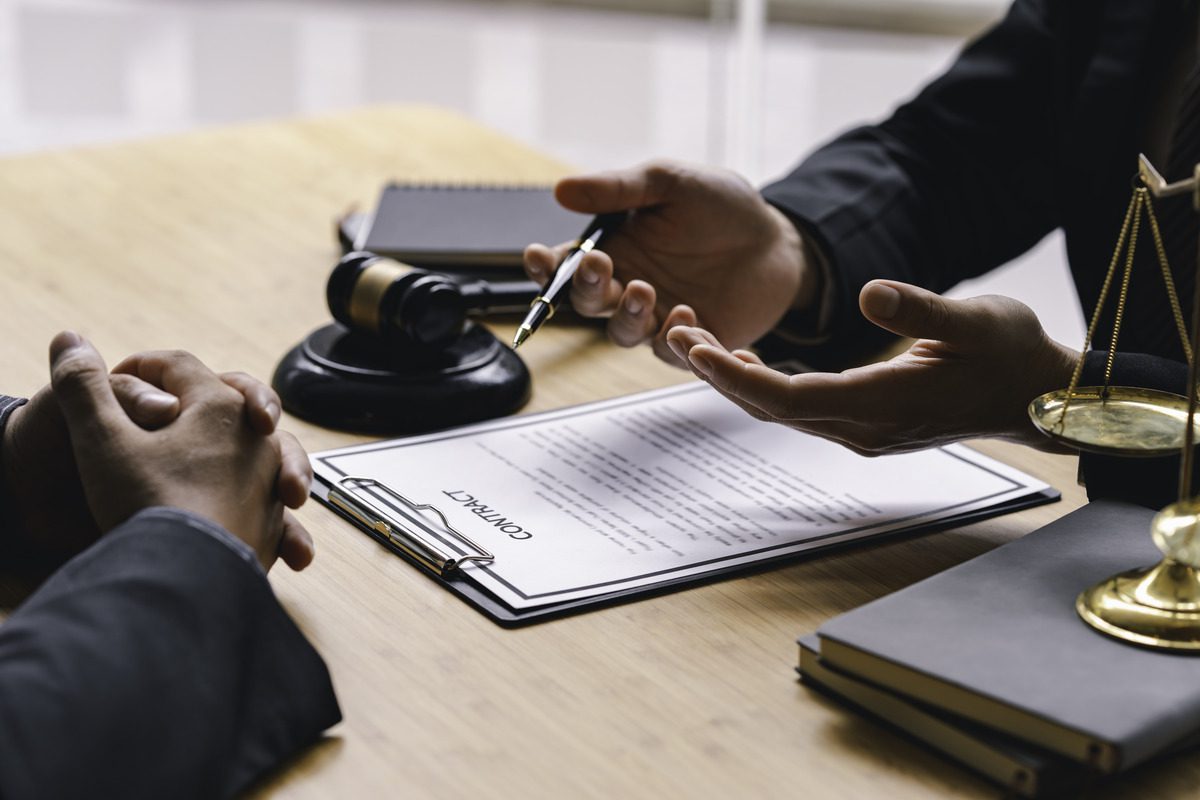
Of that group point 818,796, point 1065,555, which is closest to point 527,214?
point 1065,555

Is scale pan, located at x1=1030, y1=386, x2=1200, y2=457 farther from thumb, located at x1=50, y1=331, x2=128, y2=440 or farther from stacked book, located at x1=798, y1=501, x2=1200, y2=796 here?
thumb, located at x1=50, y1=331, x2=128, y2=440

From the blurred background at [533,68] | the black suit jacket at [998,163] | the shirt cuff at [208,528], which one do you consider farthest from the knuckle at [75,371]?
the blurred background at [533,68]

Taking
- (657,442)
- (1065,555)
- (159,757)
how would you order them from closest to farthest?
(159,757) < (1065,555) < (657,442)

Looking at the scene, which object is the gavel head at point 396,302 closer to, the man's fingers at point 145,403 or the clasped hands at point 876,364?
the clasped hands at point 876,364

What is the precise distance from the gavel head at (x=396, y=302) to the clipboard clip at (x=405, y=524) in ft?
0.57

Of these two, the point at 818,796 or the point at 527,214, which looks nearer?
the point at 818,796

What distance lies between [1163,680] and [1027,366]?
Result: 0.30 metres

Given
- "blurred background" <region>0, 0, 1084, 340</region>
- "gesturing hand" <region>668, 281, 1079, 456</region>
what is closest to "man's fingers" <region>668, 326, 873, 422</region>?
"gesturing hand" <region>668, 281, 1079, 456</region>

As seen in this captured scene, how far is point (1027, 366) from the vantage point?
36.0 inches

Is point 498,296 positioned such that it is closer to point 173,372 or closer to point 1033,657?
point 173,372

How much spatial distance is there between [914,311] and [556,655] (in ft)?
1.00

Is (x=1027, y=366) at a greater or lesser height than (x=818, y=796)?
greater

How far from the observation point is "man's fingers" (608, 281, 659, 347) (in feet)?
3.79

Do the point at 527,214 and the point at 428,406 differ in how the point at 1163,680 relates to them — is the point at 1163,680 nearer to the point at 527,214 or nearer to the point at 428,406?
the point at 428,406
